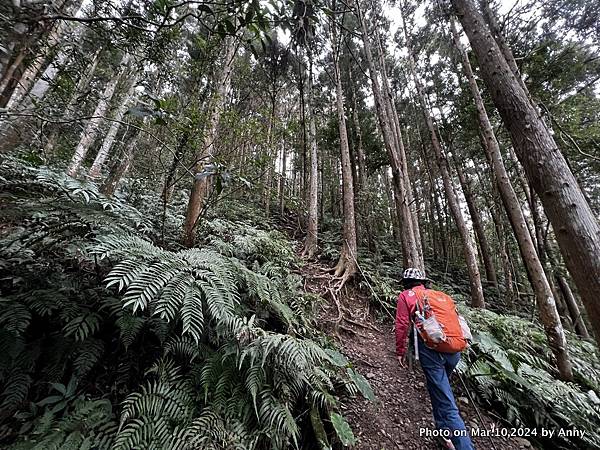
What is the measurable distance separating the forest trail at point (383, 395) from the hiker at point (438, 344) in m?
0.34

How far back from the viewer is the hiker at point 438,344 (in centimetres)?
246

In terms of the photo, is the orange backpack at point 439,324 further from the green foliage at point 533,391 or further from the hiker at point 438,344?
the green foliage at point 533,391

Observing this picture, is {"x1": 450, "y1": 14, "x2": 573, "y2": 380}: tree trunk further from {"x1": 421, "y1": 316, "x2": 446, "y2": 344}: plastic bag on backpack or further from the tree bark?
the tree bark

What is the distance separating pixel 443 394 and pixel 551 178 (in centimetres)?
240

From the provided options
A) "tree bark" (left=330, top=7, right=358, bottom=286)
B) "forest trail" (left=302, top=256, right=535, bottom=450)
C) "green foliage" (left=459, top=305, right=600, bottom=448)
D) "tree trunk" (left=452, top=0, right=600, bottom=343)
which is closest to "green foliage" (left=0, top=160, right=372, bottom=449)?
"forest trail" (left=302, top=256, right=535, bottom=450)

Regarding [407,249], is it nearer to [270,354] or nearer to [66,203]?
[270,354]

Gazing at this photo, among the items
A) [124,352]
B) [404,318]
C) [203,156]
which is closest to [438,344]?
[404,318]

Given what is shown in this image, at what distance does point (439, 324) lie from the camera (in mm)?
2760

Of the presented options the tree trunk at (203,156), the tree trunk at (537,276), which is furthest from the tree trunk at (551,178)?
the tree trunk at (203,156)

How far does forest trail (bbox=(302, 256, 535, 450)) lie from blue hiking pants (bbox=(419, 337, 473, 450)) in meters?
0.29

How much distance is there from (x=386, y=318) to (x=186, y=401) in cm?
428

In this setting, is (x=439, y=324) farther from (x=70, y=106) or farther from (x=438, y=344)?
(x=70, y=106)

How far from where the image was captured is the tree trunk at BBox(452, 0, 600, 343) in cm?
188

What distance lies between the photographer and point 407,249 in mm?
5777
